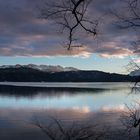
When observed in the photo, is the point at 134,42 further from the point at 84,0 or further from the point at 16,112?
the point at 16,112

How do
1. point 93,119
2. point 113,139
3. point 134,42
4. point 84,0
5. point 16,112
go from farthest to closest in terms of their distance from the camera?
point 16,112, point 93,119, point 113,139, point 134,42, point 84,0

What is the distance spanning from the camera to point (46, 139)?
56.6ft

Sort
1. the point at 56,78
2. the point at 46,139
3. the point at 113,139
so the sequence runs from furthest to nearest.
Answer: the point at 56,78
the point at 46,139
the point at 113,139

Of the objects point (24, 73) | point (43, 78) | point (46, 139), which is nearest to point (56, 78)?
point (43, 78)

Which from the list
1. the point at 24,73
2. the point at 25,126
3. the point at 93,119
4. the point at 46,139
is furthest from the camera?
the point at 24,73

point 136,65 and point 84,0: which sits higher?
point 84,0

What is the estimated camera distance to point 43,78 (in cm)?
→ 15350

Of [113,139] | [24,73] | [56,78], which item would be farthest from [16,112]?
[56,78]

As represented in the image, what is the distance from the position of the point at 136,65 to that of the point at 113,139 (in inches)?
331

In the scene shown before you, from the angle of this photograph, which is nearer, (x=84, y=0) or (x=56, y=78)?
(x=84, y=0)

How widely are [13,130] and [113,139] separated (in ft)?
26.6

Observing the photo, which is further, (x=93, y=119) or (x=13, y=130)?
(x=93, y=119)

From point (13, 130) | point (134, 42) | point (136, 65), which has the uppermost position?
point (134, 42)

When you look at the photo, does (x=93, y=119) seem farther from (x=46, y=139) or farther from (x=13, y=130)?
(x=46, y=139)
